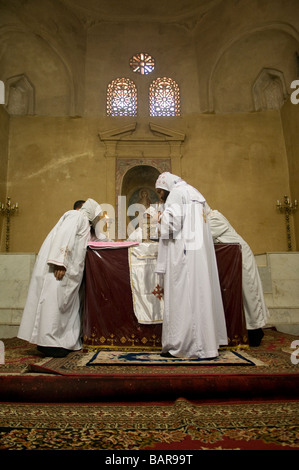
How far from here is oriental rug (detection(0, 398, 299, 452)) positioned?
4.85ft

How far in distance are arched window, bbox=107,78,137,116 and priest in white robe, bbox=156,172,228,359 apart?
24.0 ft

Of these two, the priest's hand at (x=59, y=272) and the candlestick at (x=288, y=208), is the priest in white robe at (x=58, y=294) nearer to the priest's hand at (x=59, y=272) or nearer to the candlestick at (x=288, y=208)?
the priest's hand at (x=59, y=272)

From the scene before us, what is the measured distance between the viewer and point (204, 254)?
10.5 ft

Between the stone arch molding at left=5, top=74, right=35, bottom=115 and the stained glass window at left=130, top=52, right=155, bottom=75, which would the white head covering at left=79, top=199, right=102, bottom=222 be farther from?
the stained glass window at left=130, top=52, right=155, bottom=75

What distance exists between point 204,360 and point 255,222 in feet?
22.7

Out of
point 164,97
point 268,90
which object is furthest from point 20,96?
point 268,90

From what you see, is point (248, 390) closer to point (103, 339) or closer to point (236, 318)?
point (236, 318)

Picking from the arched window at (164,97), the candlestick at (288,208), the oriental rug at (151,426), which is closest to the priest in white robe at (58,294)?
the oriental rug at (151,426)

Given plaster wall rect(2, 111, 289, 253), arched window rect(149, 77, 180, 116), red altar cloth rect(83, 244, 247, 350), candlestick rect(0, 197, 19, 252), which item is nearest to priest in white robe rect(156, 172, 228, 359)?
red altar cloth rect(83, 244, 247, 350)

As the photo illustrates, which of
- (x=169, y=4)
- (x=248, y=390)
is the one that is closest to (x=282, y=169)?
(x=169, y=4)

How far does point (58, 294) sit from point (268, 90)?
31.1 feet

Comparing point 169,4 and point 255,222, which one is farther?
point 169,4

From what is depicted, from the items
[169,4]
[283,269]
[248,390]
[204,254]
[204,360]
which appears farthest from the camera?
[169,4]

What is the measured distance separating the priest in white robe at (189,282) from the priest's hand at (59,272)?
101 centimetres
